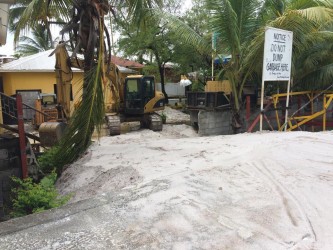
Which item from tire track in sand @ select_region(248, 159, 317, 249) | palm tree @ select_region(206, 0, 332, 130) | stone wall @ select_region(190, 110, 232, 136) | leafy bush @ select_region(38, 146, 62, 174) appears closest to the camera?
tire track in sand @ select_region(248, 159, 317, 249)

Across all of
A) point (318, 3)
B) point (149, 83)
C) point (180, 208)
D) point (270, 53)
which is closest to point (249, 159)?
point (180, 208)

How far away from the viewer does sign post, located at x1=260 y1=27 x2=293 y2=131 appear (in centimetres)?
862

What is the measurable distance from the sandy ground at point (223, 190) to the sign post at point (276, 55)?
226 centimetres

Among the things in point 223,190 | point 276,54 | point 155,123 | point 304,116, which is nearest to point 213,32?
point 276,54

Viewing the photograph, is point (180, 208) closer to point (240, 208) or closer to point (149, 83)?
point (240, 208)

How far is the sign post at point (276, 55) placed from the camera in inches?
339

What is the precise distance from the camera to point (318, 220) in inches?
140

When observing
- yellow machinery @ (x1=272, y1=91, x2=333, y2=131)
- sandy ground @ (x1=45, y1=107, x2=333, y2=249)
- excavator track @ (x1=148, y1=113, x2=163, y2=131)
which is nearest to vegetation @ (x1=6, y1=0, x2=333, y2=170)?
yellow machinery @ (x1=272, y1=91, x2=333, y2=131)

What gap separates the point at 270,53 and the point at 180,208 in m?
6.37

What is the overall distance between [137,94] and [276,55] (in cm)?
697

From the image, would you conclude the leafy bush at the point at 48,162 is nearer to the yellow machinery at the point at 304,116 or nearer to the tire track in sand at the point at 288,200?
the tire track in sand at the point at 288,200

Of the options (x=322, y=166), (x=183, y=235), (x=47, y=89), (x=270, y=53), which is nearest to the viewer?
(x=183, y=235)

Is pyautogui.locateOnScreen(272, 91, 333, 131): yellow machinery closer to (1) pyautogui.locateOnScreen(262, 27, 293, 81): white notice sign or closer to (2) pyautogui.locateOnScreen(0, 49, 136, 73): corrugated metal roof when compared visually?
(1) pyautogui.locateOnScreen(262, 27, 293, 81): white notice sign

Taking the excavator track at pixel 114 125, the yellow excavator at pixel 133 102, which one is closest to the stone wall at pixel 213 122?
the yellow excavator at pixel 133 102
